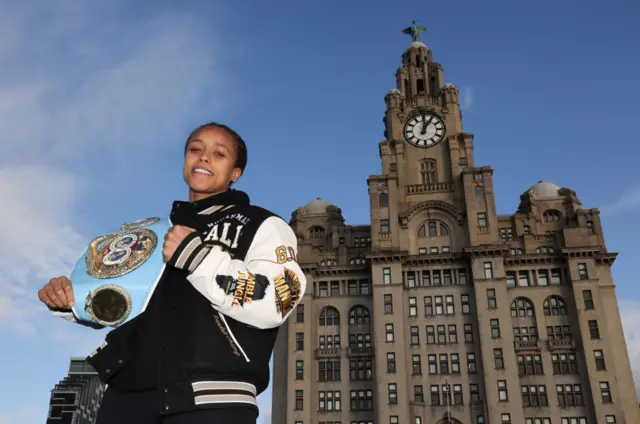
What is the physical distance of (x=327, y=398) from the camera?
177ft

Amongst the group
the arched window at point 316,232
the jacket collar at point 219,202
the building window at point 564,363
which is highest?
the arched window at point 316,232

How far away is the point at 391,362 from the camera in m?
53.0

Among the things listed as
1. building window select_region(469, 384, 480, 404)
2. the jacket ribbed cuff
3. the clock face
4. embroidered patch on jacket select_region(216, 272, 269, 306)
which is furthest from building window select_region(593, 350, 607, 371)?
the jacket ribbed cuff

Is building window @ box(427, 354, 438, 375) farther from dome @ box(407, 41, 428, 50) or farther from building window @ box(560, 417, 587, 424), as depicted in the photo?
dome @ box(407, 41, 428, 50)

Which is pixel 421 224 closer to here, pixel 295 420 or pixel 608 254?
pixel 608 254

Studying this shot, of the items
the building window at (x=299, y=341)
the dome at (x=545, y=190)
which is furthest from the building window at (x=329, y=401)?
the dome at (x=545, y=190)

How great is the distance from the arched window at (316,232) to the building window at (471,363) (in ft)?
63.6

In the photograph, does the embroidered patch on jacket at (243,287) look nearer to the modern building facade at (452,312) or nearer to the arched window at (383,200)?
the modern building facade at (452,312)

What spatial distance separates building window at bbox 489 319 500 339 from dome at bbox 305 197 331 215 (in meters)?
21.7

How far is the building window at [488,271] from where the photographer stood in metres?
55.2

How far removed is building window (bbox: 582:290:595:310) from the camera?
53906 mm

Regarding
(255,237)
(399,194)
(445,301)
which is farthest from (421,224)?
(255,237)

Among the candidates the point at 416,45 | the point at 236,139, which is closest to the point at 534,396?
the point at 416,45

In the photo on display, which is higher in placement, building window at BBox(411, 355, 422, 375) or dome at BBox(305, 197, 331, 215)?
dome at BBox(305, 197, 331, 215)
